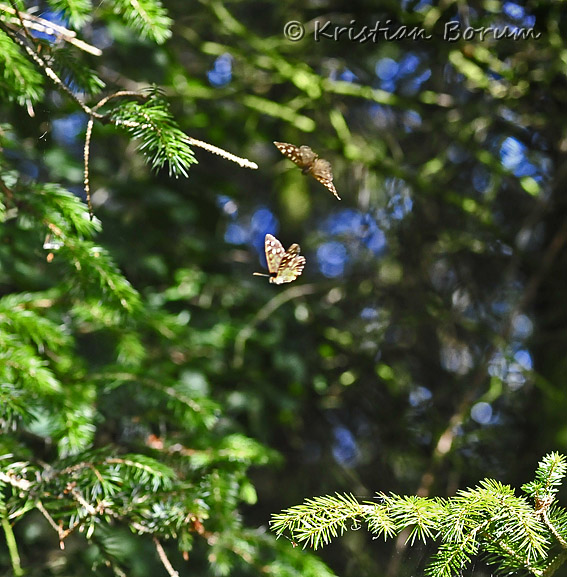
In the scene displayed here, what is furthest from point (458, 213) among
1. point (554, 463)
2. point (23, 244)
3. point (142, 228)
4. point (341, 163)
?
point (554, 463)

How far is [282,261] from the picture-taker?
667 millimetres

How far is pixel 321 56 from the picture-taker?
1.80 m

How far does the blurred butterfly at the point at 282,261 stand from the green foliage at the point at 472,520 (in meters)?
0.22

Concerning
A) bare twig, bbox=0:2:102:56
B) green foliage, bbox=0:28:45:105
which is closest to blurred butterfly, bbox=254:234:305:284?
bare twig, bbox=0:2:102:56

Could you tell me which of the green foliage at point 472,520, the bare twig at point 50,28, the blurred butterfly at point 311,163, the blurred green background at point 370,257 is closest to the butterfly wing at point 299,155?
the blurred butterfly at point 311,163

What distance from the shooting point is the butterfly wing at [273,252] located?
0.66 metres

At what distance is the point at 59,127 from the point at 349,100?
2.71 ft

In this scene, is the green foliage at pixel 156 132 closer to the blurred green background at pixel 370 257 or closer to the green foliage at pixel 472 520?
the green foliage at pixel 472 520

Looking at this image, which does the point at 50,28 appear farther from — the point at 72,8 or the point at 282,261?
the point at 282,261

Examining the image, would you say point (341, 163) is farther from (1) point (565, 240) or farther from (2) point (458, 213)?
(1) point (565, 240)

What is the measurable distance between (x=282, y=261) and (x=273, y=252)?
13 mm

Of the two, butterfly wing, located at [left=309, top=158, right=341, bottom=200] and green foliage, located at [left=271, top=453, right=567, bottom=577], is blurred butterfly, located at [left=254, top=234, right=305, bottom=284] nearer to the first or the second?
butterfly wing, located at [left=309, top=158, right=341, bottom=200]

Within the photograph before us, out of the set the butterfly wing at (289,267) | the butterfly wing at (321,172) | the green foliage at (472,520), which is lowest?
the green foliage at (472,520)

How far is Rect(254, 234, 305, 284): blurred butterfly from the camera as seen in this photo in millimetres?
658
